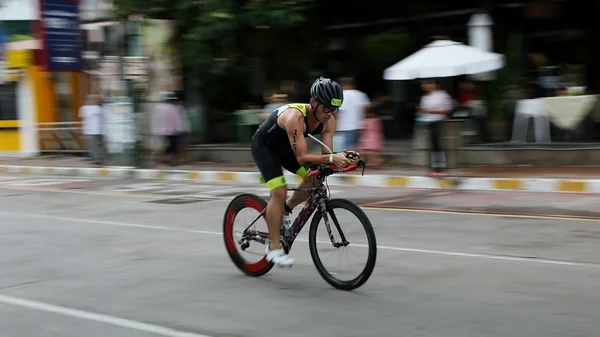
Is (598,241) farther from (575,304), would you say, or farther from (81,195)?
(81,195)

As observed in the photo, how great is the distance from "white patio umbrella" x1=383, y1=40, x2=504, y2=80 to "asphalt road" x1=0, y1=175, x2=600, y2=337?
4602mm

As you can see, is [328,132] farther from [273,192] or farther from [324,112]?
[273,192]

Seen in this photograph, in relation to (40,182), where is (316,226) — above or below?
above

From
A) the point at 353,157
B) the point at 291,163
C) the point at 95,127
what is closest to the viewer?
the point at 353,157

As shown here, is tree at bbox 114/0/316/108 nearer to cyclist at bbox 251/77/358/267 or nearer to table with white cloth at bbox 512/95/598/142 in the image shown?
table with white cloth at bbox 512/95/598/142

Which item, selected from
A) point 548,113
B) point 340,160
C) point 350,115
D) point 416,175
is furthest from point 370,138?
point 340,160

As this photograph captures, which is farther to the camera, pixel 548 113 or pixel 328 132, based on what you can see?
pixel 548 113

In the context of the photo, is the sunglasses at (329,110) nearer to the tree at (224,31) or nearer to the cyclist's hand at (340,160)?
the cyclist's hand at (340,160)

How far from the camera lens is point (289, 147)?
6465 mm

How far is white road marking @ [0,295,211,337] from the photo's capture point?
511cm

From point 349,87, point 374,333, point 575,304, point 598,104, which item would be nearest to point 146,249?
point 374,333

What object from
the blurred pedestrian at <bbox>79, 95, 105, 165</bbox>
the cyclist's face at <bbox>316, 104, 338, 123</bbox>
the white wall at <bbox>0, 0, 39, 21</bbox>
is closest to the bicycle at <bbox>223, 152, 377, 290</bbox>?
the cyclist's face at <bbox>316, 104, 338, 123</bbox>

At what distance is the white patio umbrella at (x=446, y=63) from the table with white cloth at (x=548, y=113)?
42.6 inches

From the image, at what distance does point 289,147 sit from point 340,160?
80cm
